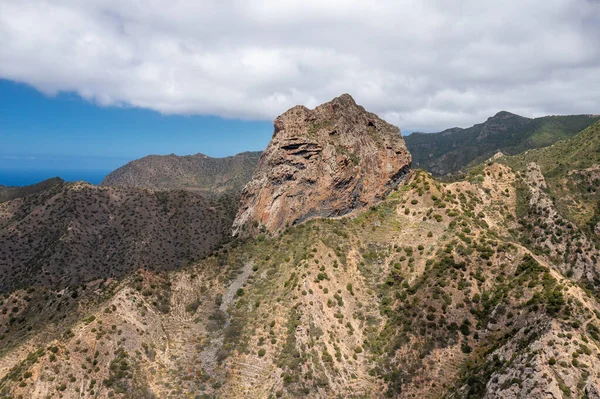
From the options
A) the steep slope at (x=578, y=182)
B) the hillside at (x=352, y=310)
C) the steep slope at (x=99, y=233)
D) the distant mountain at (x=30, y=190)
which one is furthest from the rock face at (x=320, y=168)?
the distant mountain at (x=30, y=190)

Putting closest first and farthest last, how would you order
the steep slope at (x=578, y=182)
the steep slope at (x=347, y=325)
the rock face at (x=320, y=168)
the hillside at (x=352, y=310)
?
1. the steep slope at (x=347, y=325)
2. the hillside at (x=352, y=310)
3. the rock face at (x=320, y=168)
4. the steep slope at (x=578, y=182)

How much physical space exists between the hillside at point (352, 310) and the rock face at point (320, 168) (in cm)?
49

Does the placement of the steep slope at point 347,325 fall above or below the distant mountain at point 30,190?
below

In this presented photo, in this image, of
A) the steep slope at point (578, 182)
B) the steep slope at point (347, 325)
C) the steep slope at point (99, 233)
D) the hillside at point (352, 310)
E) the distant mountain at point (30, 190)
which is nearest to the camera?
the steep slope at point (347, 325)

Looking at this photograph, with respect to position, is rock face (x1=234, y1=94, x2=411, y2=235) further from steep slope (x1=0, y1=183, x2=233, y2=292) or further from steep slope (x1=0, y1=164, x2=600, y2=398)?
steep slope (x1=0, y1=183, x2=233, y2=292)

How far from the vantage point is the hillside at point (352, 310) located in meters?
43.3

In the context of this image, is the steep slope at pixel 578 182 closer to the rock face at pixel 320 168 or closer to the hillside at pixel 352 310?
the hillside at pixel 352 310

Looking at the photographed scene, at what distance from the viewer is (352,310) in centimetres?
5759

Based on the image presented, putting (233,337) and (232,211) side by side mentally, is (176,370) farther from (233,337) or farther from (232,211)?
(232,211)

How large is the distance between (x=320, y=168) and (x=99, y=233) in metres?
89.7

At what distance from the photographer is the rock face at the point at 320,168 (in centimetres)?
7644

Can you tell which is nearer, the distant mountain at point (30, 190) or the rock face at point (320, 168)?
the rock face at point (320, 168)

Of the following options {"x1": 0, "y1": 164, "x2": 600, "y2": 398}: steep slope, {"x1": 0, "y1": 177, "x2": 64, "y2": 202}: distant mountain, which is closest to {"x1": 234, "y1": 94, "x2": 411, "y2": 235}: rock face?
{"x1": 0, "y1": 164, "x2": 600, "y2": 398}: steep slope

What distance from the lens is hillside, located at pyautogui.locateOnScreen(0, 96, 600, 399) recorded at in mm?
43344
